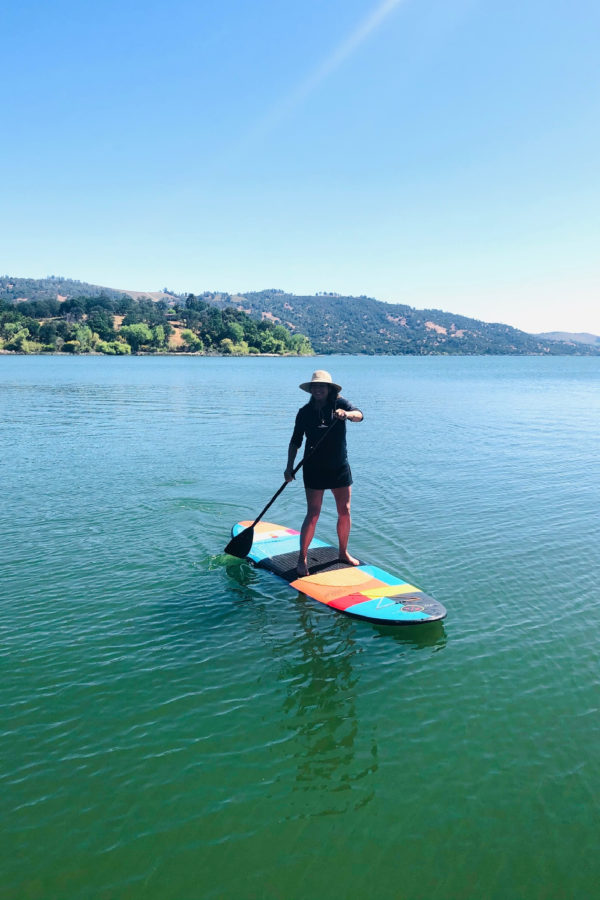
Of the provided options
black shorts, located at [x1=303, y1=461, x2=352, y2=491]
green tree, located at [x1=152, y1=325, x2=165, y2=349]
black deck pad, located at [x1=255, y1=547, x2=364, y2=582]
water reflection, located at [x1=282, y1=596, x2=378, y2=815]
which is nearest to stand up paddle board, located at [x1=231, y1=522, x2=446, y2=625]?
black deck pad, located at [x1=255, y1=547, x2=364, y2=582]

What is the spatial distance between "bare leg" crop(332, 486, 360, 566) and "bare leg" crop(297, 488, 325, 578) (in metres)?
0.28

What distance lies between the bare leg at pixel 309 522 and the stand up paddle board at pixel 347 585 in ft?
0.58

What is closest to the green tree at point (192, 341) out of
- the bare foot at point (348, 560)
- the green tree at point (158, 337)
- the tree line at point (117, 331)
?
the tree line at point (117, 331)

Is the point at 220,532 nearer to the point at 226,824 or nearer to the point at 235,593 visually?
the point at 235,593

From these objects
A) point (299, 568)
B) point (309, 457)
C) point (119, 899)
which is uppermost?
point (309, 457)

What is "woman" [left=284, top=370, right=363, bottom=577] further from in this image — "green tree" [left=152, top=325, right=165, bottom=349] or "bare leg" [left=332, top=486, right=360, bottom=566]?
"green tree" [left=152, top=325, right=165, bottom=349]

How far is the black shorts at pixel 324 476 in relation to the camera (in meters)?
8.66

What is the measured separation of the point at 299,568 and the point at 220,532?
3.32 meters

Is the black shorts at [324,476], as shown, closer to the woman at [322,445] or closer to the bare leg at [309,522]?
the woman at [322,445]

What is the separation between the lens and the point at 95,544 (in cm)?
1090

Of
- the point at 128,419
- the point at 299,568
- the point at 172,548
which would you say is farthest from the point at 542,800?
the point at 128,419

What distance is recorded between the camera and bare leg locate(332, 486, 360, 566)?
8.80 m

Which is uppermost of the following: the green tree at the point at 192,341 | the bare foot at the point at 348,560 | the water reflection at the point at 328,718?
the green tree at the point at 192,341

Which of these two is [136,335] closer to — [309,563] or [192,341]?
[192,341]
